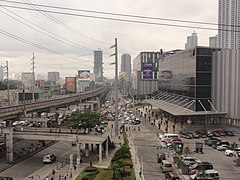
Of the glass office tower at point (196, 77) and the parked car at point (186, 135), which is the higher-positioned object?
the glass office tower at point (196, 77)

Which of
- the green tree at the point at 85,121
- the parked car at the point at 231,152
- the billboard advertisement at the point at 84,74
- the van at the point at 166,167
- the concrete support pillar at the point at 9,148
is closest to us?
the van at the point at 166,167

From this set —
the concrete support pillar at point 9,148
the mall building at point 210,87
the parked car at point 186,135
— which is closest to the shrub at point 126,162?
the concrete support pillar at point 9,148

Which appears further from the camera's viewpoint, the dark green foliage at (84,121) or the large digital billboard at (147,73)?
the large digital billboard at (147,73)

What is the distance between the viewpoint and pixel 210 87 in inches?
1928

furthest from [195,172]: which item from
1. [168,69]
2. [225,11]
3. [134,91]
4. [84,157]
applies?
[225,11]

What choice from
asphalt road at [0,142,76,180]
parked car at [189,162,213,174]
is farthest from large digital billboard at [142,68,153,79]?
parked car at [189,162,213,174]

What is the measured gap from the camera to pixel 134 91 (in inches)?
5448

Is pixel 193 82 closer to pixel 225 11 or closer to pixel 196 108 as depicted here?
pixel 196 108

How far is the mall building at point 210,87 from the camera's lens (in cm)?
4478

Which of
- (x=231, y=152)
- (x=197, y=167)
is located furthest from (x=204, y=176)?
(x=231, y=152)

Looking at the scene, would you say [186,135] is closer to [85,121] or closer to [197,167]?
[85,121]

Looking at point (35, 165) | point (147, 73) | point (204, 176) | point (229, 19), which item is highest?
point (229, 19)

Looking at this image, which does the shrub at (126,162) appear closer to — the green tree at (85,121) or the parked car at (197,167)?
the parked car at (197,167)

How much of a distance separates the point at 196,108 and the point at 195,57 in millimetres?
8347
